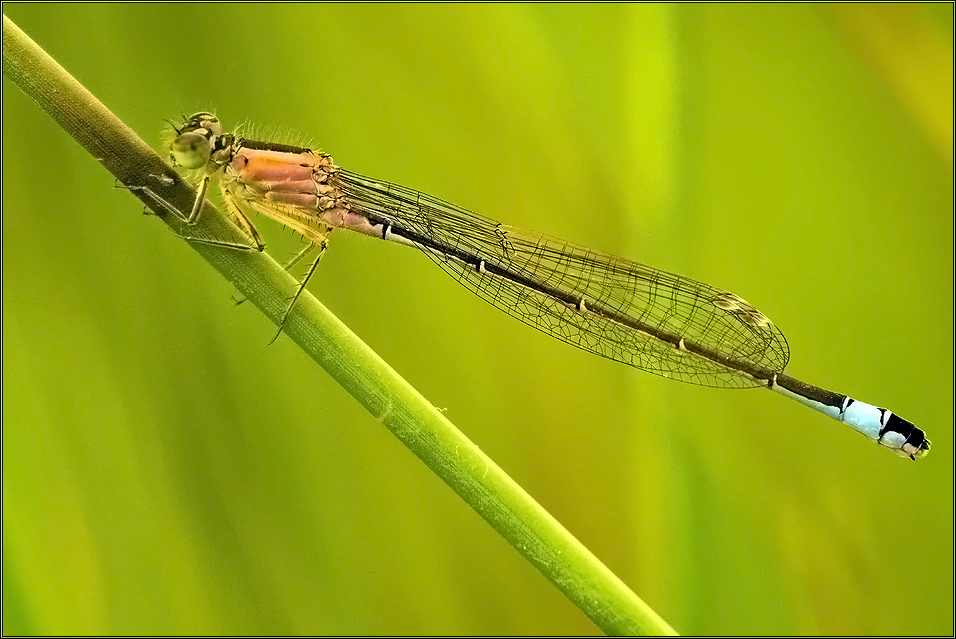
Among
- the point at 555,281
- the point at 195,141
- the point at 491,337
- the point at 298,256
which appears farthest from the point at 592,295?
the point at 195,141

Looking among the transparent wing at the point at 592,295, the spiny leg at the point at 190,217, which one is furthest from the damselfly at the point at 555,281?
the spiny leg at the point at 190,217

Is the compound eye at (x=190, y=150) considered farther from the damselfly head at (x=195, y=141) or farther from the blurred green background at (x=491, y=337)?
the blurred green background at (x=491, y=337)

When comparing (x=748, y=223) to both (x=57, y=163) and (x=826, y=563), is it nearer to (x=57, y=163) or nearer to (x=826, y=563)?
(x=826, y=563)

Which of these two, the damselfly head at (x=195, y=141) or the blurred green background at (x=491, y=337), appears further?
the blurred green background at (x=491, y=337)

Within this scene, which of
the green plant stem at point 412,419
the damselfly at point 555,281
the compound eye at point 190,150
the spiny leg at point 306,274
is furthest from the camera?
the damselfly at point 555,281

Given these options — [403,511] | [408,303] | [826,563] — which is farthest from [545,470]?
[826,563]

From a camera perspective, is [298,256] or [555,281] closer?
[298,256]

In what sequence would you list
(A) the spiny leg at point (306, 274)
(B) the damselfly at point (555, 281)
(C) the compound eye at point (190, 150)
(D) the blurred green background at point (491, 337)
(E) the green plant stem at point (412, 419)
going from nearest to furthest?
(E) the green plant stem at point (412, 419)
(A) the spiny leg at point (306, 274)
(C) the compound eye at point (190, 150)
(B) the damselfly at point (555, 281)
(D) the blurred green background at point (491, 337)

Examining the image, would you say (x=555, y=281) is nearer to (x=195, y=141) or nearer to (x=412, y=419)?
(x=195, y=141)
